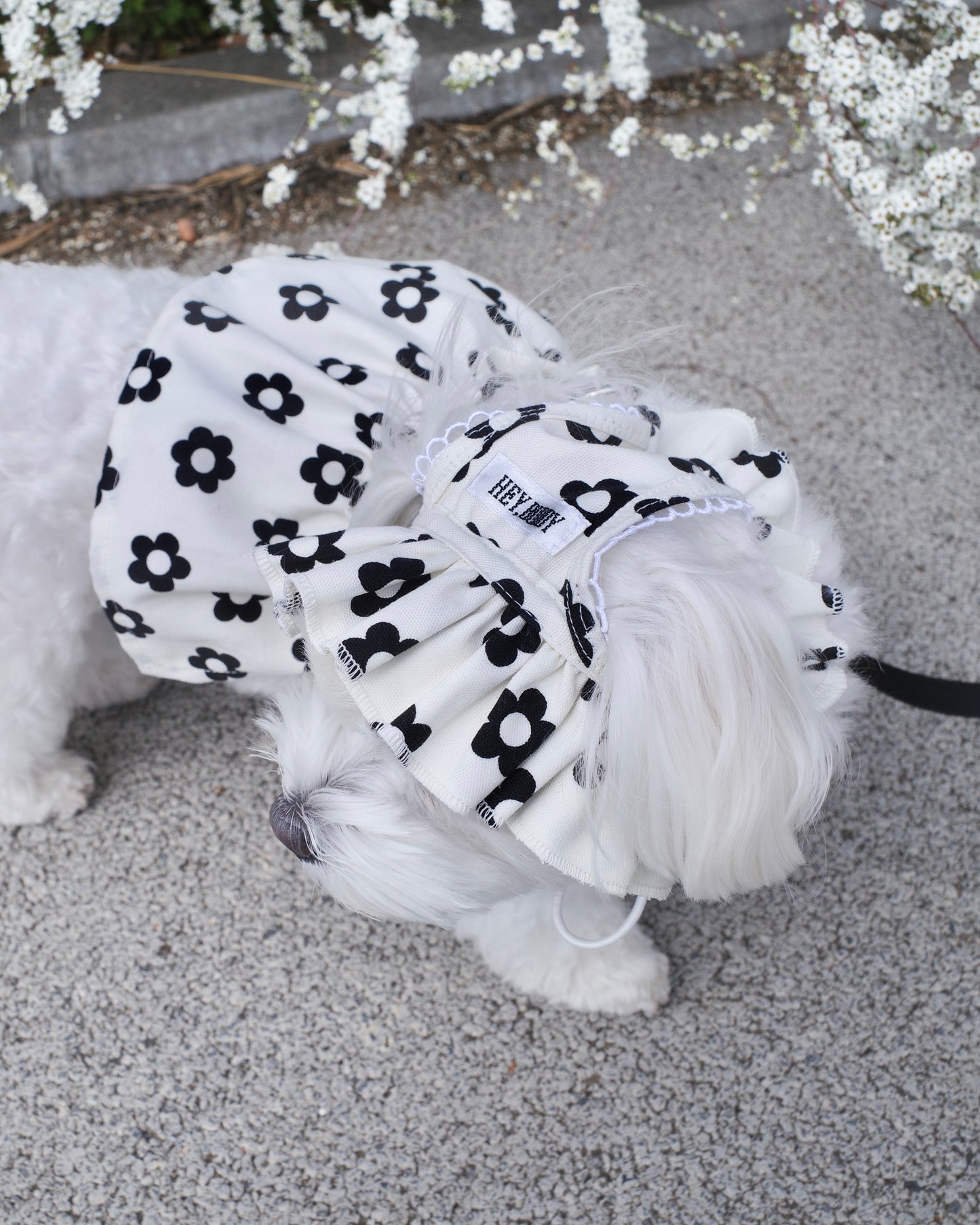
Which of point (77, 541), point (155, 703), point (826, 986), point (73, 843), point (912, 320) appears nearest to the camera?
point (77, 541)

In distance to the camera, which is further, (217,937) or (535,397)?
(217,937)

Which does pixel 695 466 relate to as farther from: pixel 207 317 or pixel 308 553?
pixel 207 317

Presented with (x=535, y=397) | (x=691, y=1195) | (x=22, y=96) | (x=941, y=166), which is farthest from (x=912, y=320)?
(x=22, y=96)

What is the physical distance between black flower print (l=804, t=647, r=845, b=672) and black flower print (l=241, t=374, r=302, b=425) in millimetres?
733

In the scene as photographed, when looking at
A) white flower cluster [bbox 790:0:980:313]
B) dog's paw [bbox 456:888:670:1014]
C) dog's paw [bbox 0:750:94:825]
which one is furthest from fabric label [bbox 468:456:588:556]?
white flower cluster [bbox 790:0:980:313]

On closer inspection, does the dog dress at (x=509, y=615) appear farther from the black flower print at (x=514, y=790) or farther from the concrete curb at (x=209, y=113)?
the concrete curb at (x=209, y=113)

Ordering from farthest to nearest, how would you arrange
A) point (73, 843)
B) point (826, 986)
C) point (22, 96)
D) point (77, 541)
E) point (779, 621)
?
point (22, 96), point (73, 843), point (826, 986), point (77, 541), point (779, 621)

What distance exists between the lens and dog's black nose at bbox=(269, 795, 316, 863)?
1031 mm

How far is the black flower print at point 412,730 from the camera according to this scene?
34.4 inches

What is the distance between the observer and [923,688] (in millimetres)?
1230

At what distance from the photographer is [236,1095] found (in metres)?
1.36

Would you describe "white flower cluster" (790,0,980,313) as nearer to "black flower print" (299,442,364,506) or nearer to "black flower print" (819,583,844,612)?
"black flower print" (819,583,844,612)

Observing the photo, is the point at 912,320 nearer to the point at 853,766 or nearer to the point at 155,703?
the point at 853,766

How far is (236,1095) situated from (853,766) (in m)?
1.20
